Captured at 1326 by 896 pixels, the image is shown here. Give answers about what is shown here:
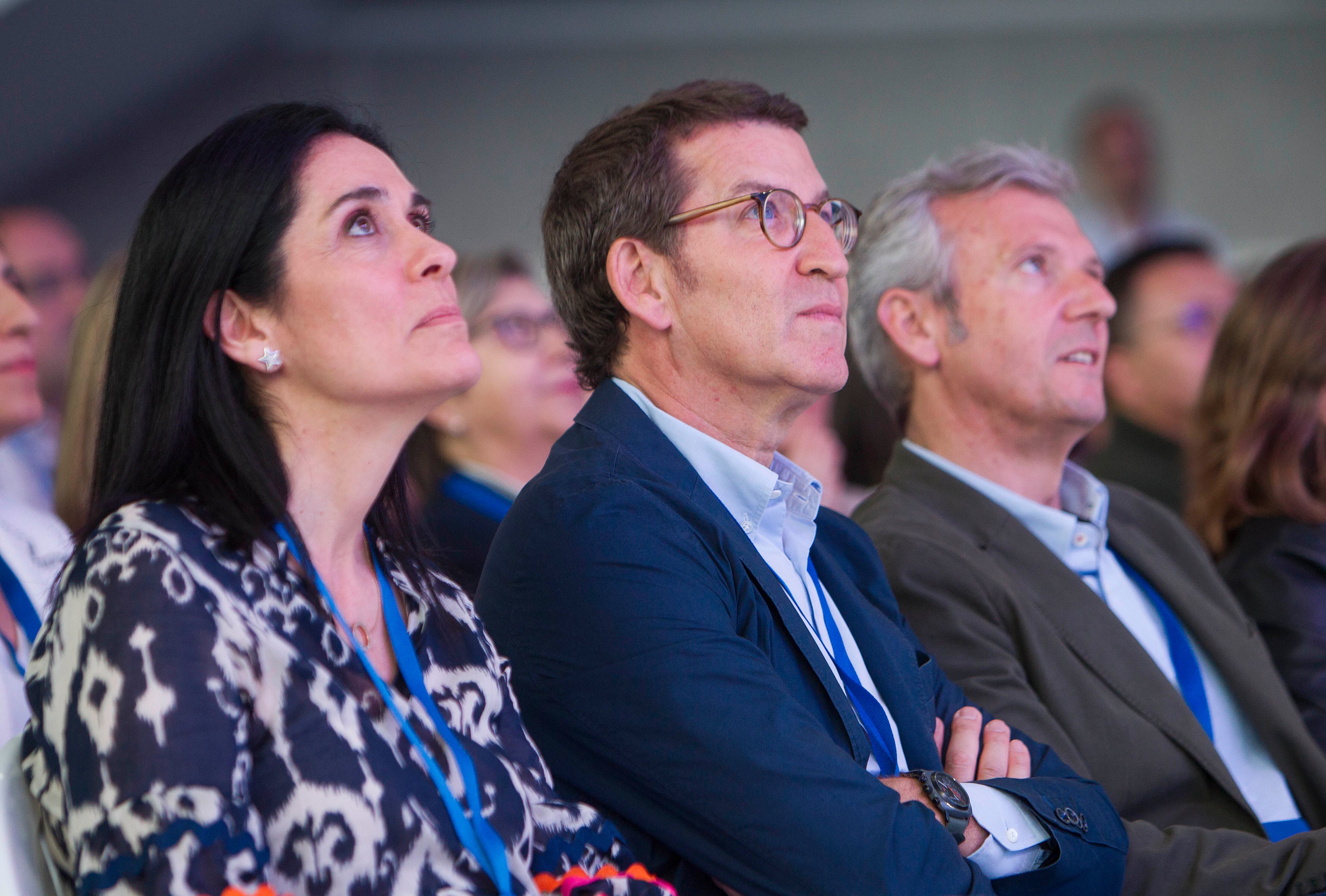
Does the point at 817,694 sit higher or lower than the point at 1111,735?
higher

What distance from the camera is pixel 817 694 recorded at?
165 cm

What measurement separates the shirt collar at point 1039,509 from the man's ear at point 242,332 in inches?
51.7

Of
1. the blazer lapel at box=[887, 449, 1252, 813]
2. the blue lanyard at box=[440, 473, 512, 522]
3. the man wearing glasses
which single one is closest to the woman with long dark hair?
the man wearing glasses

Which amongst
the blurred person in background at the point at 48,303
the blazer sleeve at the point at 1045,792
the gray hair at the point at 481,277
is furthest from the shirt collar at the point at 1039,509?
the blurred person in background at the point at 48,303

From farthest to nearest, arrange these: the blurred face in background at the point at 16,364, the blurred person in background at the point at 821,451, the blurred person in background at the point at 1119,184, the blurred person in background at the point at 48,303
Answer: the blurred person in background at the point at 1119,184
the blurred person in background at the point at 48,303
the blurred person in background at the point at 821,451
the blurred face in background at the point at 16,364

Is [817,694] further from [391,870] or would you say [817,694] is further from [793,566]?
[391,870]

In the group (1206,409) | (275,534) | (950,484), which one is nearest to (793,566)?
(950,484)

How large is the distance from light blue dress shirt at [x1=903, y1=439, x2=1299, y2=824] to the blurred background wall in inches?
183

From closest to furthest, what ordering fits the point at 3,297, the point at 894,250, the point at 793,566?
1. the point at 793,566
2. the point at 3,297
3. the point at 894,250

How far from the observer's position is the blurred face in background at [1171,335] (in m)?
4.03

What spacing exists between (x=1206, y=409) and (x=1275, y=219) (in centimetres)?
466

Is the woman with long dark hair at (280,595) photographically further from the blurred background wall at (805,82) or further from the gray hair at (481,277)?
the blurred background wall at (805,82)

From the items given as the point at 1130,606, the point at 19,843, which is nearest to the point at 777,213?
the point at 1130,606

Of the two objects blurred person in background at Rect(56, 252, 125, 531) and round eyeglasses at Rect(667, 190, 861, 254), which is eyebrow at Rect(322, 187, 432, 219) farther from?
blurred person in background at Rect(56, 252, 125, 531)
